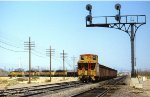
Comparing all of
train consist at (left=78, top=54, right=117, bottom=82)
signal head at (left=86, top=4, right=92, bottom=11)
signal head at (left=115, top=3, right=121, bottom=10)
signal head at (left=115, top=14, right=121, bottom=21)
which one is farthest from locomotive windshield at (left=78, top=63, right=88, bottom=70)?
signal head at (left=115, top=3, right=121, bottom=10)

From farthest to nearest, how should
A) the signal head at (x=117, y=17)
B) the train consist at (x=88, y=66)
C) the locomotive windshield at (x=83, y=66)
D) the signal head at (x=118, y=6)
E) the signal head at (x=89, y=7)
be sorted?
the locomotive windshield at (x=83, y=66) → the train consist at (x=88, y=66) → the signal head at (x=89, y=7) → the signal head at (x=117, y=17) → the signal head at (x=118, y=6)

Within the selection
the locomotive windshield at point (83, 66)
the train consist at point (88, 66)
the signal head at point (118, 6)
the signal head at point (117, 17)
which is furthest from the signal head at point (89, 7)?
the locomotive windshield at point (83, 66)

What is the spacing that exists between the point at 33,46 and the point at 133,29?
3026 centimetres

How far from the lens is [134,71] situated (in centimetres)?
3206

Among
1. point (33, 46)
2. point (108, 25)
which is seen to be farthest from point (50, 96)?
point (33, 46)

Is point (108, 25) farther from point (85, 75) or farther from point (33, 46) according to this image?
point (33, 46)

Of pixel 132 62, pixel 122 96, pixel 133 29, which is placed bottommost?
pixel 122 96

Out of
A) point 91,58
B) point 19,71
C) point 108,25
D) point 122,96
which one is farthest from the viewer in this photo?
point 19,71

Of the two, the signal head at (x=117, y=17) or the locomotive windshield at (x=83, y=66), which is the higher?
the signal head at (x=117, y=17)

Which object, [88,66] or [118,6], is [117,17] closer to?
[118,6]

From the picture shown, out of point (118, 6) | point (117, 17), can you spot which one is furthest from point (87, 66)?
point (118, 6)

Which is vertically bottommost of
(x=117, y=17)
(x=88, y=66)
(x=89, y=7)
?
(x=88, y=66)

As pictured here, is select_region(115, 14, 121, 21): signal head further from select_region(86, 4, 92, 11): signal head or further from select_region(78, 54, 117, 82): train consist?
select_region(78, 54, 117, 82): train consist

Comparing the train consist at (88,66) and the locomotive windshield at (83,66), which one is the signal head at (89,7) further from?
the locomotive windshield at (83,66)
